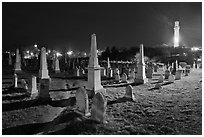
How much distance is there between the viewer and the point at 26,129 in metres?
5.05

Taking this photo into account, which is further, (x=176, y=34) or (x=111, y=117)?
(x=176, y=34)

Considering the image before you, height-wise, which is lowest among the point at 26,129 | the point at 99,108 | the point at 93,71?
the point at 26,129

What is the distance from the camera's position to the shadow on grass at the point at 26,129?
4.84 meters

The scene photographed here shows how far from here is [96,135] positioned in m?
4.63

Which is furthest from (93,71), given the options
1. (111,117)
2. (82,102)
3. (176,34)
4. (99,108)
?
(176,34)

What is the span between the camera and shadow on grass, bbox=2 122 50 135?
4.84 metres

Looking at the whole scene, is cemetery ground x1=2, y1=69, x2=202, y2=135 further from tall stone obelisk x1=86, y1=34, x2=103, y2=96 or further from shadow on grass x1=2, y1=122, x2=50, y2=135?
tall stone obelisk x1=86, y1=34, x2=103, y2=96

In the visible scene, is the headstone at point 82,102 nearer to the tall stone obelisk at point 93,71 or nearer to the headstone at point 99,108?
the headstone at point 99,108

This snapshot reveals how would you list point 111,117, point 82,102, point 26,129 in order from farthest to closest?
1. point 82,102
2. point 111,117
3. point 26,129

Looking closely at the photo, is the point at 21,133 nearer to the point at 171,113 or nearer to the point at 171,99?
the point at 171,113

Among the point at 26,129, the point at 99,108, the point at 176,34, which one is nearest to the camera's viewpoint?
the point at 26,129

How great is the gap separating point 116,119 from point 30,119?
107 inches

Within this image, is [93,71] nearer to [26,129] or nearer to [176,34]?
[26,129]

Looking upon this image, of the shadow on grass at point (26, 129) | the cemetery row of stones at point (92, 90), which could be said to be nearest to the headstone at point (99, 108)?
the cemetery row of stones at point (92, 90)
